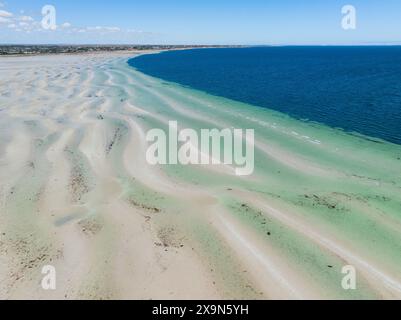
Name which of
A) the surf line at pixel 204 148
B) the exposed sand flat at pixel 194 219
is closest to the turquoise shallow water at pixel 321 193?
the exposed sand flat at pixel 194 219

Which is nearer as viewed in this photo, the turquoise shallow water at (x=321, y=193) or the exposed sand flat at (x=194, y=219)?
the exposed sand flat at (x=194, y=219)

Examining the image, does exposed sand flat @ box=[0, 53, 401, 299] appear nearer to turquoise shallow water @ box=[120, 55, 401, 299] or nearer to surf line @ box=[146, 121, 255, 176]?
turquoise shallow water @ box=[120, 55, 401, 299]

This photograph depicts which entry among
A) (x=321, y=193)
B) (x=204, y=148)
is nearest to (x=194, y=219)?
(x=321, y=193)

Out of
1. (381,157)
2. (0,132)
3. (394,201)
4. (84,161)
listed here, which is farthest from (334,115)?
(0,132)

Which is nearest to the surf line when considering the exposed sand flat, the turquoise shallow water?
the exposed sand flat

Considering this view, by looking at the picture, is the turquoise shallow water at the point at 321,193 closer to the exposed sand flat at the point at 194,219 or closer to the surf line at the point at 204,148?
the exposed sand flat at the point at 194,219

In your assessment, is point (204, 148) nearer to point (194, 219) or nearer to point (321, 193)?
point (321, 193)
